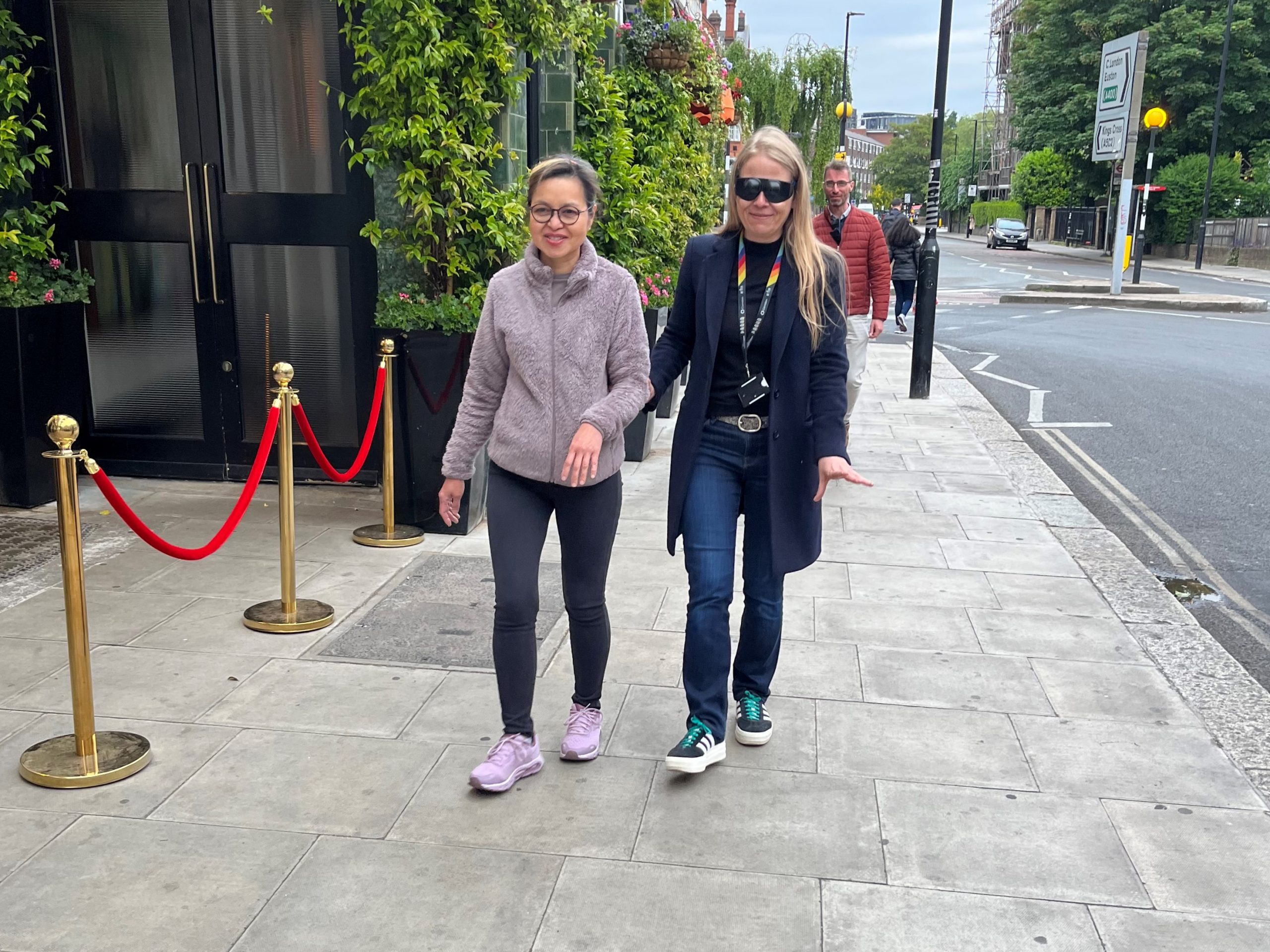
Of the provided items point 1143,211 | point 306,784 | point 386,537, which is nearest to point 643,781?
point 306,784

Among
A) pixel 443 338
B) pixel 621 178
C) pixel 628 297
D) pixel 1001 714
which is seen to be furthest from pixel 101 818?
pixel 621 178

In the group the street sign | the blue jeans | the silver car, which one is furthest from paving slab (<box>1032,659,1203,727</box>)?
the silver car

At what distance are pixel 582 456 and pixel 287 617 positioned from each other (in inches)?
84.6

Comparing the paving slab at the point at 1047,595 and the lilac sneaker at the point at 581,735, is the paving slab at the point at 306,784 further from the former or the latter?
the paving slab at the point at 1047,595

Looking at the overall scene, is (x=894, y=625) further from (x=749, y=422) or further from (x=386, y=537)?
(x=386, y=537)

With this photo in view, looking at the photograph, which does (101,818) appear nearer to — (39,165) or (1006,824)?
(1006,824)

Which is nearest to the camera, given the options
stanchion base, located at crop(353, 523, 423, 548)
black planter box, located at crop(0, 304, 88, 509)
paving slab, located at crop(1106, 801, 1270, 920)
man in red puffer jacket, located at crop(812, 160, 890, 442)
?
paving slab, located at crop(1106, 801, 1270, 920)

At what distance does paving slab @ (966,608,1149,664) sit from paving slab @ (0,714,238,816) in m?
3.03

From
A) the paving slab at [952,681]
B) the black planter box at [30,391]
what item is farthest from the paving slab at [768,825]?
the black planter box at [30,391]

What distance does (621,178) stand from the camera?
845 centimetres

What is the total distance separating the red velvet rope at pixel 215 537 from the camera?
3.28m

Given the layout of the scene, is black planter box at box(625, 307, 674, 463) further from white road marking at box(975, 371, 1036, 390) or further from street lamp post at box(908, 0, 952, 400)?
white road marking at box(975, 371, 1036, 390)

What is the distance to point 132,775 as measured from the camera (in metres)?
3.43

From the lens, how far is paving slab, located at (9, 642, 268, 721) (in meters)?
3.89
